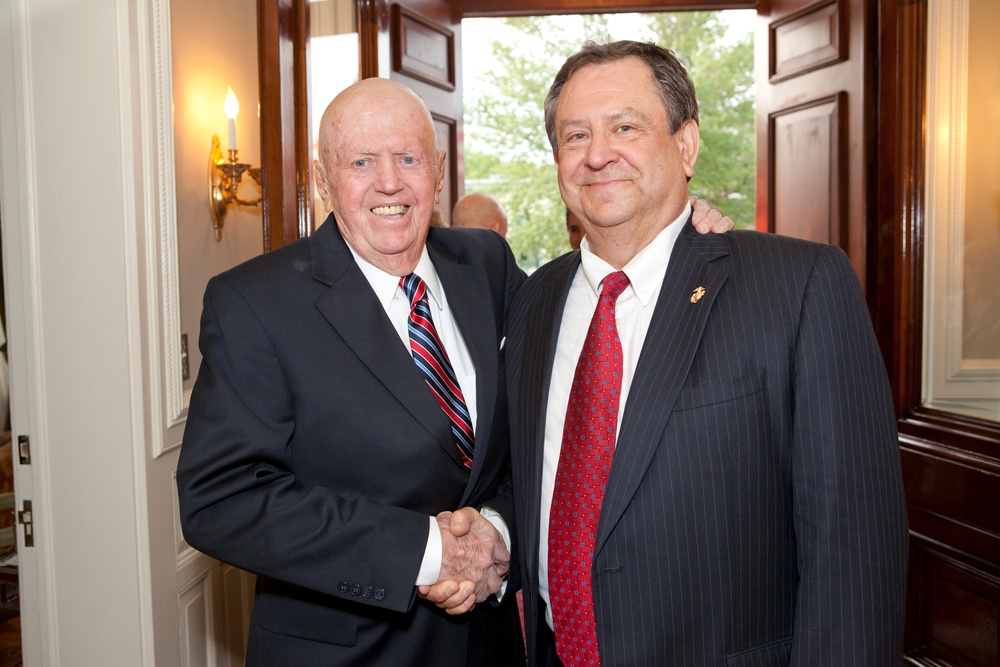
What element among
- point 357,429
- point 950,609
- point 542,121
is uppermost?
point 542,121

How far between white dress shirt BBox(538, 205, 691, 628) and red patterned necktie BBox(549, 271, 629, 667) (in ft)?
0.09

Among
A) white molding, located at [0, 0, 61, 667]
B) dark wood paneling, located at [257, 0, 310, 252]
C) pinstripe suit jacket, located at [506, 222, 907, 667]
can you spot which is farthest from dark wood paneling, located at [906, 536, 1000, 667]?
white molding, located at [0, 0, 61, 667]

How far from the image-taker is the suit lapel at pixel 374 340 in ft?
5.50

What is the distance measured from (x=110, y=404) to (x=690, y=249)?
1538 mm

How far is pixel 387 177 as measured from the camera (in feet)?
5.84

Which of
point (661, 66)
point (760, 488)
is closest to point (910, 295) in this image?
point (661, 66)

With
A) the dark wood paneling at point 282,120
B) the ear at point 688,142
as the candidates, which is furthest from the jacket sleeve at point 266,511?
the dark wood paneling at point 282,120

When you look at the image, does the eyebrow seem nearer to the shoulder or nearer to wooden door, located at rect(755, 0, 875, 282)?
the shoulder

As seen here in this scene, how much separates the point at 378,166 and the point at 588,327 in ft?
1.77

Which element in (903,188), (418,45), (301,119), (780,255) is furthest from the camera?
(418,45)

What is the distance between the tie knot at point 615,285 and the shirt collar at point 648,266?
10 millimetres

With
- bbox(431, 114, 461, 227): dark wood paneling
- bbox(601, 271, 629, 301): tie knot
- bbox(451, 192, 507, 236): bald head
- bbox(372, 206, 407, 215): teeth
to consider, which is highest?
bbox(431, 114, 461, 227): dark wood paneling

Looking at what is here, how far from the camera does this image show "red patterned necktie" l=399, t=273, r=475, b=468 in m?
1.75

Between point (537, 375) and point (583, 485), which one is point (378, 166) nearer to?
point (537, 375)
